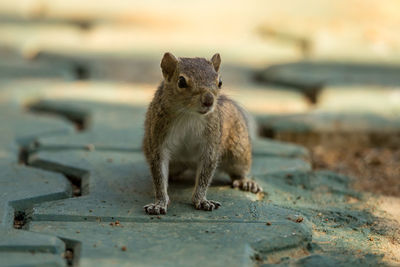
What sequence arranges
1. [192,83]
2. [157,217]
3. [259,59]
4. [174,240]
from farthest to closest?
[259,59]
[192,83]
[157,217]
[174,240]

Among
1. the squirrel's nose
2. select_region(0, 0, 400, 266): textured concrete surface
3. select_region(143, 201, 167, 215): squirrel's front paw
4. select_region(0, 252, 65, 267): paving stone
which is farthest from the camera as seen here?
the squirrel's nose

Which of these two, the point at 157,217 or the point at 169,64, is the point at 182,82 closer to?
the point at 169,64

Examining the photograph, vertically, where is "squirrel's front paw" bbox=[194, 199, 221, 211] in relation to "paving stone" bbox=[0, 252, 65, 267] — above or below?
above

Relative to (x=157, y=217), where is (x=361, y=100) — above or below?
above

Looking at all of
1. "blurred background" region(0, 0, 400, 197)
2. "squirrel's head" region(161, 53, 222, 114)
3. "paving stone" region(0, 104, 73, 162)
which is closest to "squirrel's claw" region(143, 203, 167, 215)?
"squirrel's head" region(161, 53, 222, 114)

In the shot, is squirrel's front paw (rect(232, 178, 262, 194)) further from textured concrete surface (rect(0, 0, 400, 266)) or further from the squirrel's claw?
the squirrel's claw

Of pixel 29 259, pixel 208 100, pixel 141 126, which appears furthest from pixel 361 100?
pixel 29 259

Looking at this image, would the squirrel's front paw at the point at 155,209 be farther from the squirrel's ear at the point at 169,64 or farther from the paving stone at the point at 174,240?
the squirrel's ear at the point at 169,64
